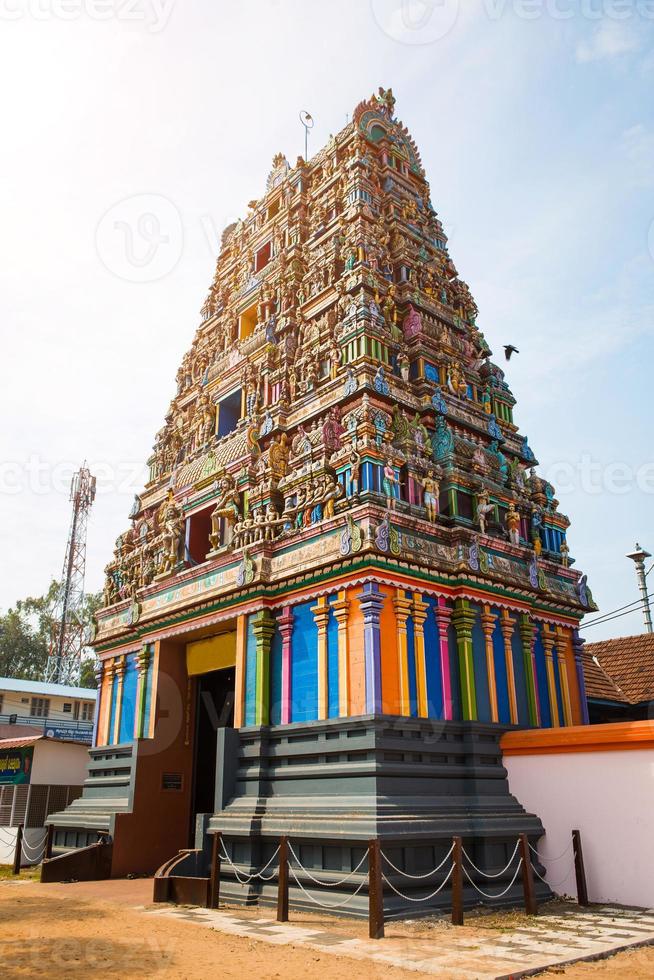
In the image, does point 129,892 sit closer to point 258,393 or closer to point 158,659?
point 158,659

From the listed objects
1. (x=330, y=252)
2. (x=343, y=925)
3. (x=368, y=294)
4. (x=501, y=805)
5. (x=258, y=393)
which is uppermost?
(x=330, y=252)

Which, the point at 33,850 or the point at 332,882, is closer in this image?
the point at 332,882

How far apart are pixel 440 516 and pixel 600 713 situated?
9.38 meters

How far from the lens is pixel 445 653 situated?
592 inches

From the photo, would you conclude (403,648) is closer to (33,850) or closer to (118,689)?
(118,689)

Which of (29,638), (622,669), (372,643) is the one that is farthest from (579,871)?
(29,638)

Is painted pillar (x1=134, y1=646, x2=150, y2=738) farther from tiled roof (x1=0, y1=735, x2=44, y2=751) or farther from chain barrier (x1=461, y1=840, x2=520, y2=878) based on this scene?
chain barrier (x1=461, y1=840, x2=520, y2=878)

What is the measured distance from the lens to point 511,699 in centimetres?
1593

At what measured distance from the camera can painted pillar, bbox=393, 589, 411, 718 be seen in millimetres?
13984

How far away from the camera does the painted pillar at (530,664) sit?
16.4 m

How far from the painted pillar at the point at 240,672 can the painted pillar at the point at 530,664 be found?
597 cm

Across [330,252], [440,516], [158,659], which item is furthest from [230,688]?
[330,252]

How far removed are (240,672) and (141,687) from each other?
4589mm

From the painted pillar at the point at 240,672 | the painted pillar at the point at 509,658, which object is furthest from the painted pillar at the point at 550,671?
the painted pillar at the point at 240,672
